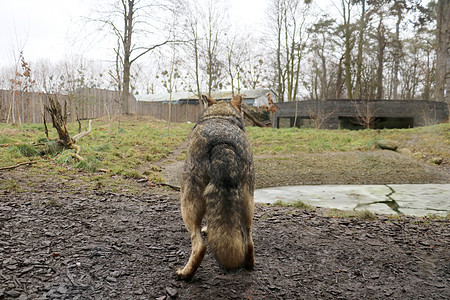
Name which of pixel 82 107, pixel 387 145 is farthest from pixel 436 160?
pixel 82 107

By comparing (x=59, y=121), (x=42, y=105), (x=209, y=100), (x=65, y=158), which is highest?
(x=42, y=105)

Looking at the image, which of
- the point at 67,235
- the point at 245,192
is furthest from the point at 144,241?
the point at 245,192

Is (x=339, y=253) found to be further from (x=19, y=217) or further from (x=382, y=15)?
(x=382, y=15)

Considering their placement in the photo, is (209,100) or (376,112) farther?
(376,112)

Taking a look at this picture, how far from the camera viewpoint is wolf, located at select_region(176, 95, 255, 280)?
2.28 metres

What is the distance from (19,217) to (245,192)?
2889 millimetres

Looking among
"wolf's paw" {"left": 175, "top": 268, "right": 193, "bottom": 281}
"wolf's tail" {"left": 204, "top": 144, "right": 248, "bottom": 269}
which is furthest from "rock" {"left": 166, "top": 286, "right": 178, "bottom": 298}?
"wolf's tail" {"left": 204, "top": 144, "right": 248, "bottom": 269}

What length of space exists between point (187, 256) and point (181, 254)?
2.7 inches

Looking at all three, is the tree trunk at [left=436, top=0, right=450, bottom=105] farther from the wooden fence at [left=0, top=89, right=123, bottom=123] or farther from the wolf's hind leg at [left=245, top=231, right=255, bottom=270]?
the wolf's hind leg at [left=245, top=231, right=255, bottom=270]

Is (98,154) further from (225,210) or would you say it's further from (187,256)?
(225,210)

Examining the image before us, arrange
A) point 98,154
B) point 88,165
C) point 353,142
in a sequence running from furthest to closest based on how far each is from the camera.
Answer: point 353,142 < point 98,154 < point 88,165

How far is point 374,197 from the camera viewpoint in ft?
22.4

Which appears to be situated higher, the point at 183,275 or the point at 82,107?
the point at 82,107

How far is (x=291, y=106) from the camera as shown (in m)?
23.6
